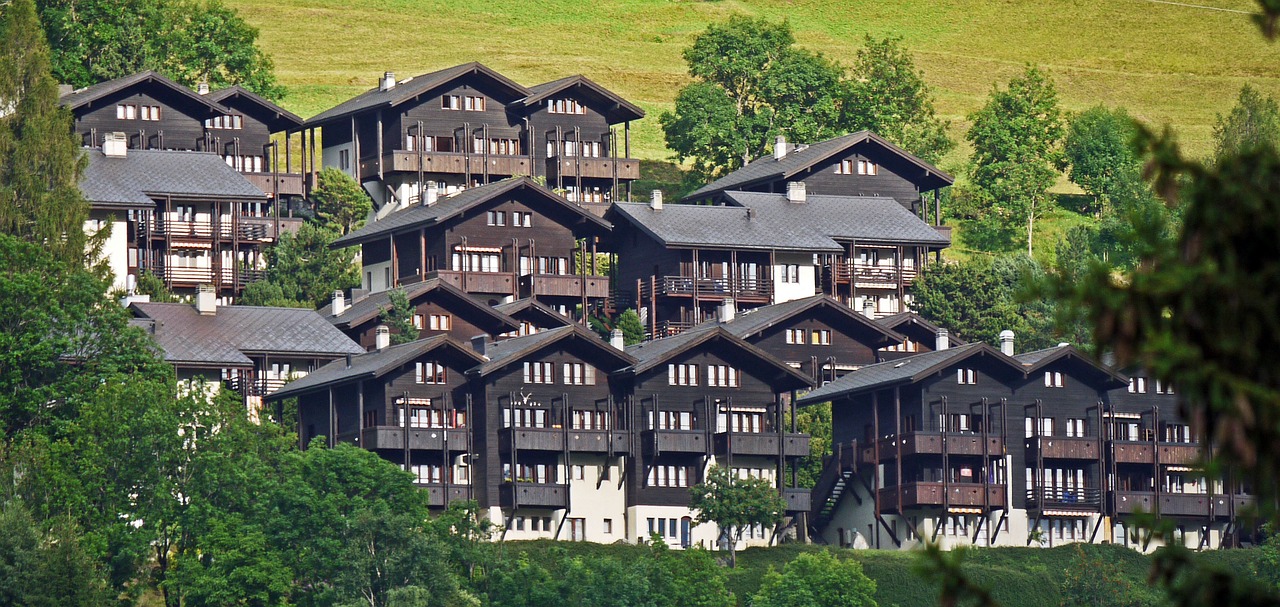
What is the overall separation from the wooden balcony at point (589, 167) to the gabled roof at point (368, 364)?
28899mm

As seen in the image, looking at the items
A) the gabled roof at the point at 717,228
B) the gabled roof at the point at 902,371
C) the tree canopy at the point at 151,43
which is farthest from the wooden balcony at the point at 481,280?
the tree canopy at the point at 151,43

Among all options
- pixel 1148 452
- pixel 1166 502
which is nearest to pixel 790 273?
pixel 1148 452

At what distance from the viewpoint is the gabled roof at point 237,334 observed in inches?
3455

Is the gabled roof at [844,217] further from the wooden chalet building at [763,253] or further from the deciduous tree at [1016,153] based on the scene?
the deciduous tree at [1016,153]

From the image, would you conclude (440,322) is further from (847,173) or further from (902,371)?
(847,173)

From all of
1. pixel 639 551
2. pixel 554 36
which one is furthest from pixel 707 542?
pixel 554 36

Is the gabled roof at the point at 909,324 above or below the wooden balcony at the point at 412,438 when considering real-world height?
above

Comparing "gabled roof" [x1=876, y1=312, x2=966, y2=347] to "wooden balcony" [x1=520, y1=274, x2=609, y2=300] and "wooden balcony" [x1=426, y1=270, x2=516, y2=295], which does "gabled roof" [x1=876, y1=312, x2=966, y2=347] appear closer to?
"wooden balcony" [x1=520, y1=274, x2=609, y2=300]

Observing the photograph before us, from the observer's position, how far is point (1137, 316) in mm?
12609

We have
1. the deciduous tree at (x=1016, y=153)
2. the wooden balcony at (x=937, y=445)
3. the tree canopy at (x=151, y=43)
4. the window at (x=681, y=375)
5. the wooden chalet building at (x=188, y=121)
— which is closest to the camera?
the wooden balcony at (x=937, y=445)

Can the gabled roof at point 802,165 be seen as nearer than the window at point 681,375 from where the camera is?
No

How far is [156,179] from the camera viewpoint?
102000 millimetres

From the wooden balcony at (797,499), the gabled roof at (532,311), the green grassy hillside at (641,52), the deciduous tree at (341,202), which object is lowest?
the wooden balcony at (797,499)

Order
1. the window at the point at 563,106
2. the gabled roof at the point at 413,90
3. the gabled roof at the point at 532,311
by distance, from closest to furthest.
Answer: the gabled roof at the point at 532,311 < the gabled roof at the point at 413,90 < the window at the point at 563,106
